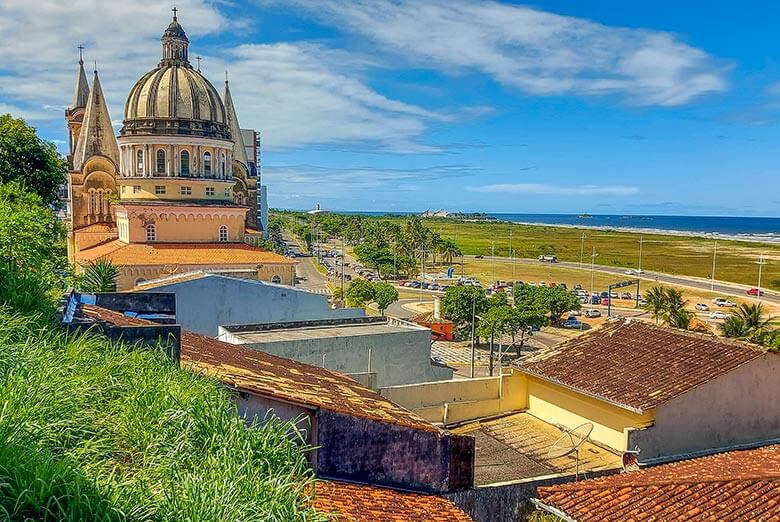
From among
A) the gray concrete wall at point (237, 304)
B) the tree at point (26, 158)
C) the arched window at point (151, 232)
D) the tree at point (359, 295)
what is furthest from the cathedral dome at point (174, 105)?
the tree at point (359, 295)

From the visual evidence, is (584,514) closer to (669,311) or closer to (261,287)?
(261,287)

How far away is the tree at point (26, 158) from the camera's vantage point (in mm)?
23297

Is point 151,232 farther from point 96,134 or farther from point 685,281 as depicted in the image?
point 685,281

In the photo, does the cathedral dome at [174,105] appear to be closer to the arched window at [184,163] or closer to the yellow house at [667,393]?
the arched window at [184,163]

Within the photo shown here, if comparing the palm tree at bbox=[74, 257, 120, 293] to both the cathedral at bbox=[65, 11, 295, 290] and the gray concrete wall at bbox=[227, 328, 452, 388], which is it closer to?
the gray concrete wall at bbox=[227, 328, 452, 388]

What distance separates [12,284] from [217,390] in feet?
14.8

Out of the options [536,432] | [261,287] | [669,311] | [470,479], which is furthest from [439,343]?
[470,479]

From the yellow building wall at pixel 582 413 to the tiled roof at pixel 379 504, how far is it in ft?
19.1

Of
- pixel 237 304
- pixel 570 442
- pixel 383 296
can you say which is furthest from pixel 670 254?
pixel 570 442

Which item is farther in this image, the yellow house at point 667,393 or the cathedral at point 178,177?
the cathedral at point 178,177

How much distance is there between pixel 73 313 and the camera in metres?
11.4

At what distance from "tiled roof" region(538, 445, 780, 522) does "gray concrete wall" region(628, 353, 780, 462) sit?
7.40ft

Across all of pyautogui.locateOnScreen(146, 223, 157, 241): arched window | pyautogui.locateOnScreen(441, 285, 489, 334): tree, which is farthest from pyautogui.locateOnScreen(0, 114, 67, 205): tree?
pyautogui.locateOnScreen(441, 285, 489, 334): tree

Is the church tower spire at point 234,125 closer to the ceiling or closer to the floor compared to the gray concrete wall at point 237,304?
closer to the ceiling
